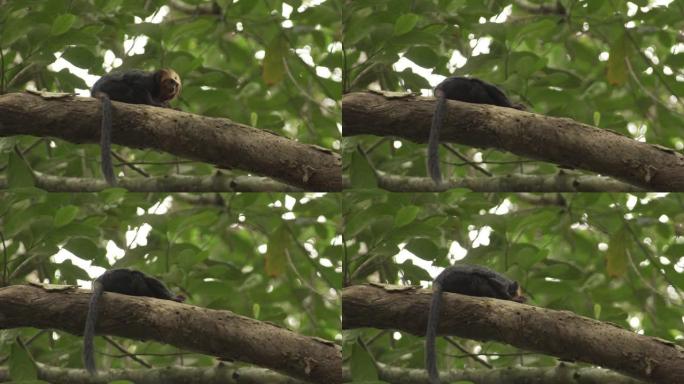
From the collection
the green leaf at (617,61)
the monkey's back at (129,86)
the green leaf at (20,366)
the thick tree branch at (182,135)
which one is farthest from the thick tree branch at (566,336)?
Answer: the green leaf at (20,366)

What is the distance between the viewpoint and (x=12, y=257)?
12.1 feet

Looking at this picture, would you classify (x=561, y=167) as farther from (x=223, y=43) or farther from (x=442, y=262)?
(x=223, y=43)

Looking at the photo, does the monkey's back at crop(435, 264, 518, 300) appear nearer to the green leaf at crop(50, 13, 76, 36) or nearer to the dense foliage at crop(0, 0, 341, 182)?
the dense foliage at crop(0, 0, 341, 182)

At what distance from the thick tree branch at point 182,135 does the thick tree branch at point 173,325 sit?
1.89ft

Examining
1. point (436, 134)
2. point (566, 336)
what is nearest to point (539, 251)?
point (566, 336)

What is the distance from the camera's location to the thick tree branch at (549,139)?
322cm

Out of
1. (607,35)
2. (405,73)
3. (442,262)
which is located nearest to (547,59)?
(607,35)

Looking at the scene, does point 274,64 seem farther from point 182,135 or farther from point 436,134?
point 436,134

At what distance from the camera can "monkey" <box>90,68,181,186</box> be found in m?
3.48

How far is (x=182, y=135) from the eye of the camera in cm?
326

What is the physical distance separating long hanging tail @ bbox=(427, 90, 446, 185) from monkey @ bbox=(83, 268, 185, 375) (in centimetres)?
115

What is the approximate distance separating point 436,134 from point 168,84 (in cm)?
110

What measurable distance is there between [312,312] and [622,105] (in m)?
1.57

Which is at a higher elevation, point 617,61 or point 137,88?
point 617,61
